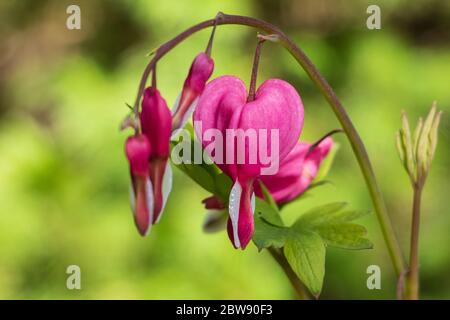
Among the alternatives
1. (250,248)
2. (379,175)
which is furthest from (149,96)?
(379,175)

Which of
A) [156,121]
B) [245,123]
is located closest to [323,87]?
[245,123]

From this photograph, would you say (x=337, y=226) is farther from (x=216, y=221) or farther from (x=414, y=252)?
(x=216, y=221)

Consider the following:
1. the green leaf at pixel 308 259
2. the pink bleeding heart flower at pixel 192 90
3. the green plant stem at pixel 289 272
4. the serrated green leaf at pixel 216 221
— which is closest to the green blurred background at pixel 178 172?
the serrated green leaf at pixel 216 221

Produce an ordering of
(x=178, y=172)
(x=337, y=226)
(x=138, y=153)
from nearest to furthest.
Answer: (x=138, y=153) → (x=337, y=226) → (x=178, y=172)

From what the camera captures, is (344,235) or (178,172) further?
(178,172)
